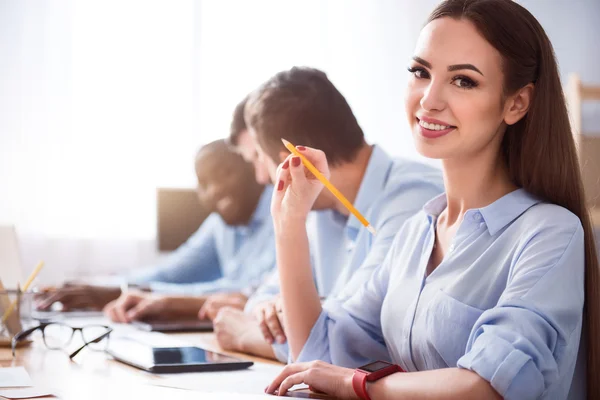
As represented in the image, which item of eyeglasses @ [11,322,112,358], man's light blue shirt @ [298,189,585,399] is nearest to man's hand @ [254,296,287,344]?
man's light blue shirt @ [298,189,585,399]

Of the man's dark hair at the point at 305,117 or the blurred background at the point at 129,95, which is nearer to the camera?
the man's dark hair at the point at 305,117

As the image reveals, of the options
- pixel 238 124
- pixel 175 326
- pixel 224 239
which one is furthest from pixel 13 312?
pixel 224 239

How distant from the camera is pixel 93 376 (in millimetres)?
1198

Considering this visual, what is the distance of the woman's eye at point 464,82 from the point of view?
45.2 inches

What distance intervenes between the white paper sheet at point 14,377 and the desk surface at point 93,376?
14 millimetres

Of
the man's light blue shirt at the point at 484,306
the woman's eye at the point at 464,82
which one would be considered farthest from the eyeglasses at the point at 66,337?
the woman's eye at the point at 464,82

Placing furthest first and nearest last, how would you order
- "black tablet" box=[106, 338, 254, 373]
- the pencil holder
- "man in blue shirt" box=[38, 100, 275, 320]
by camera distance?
"man in blue shirt" box=[38, 100, 275, 320] < the pencil holder < "black tablet" box=[106, 338, 254, 373]

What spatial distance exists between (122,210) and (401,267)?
3.12 m

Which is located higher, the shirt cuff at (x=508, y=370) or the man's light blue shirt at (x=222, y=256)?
the shirt cuff at (x=508, y=370)

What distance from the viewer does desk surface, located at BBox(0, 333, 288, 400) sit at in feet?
3.18

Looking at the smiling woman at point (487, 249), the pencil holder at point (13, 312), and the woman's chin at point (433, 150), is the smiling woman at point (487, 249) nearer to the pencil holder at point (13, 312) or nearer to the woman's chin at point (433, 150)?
the woman's chin at point (433, 150)

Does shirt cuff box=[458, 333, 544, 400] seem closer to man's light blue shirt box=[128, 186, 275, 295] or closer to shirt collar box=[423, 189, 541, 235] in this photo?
shirt collar box=[423, 189, 541, 235]

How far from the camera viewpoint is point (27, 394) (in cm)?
100

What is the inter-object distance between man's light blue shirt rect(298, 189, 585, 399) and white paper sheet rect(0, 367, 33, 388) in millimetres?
475
